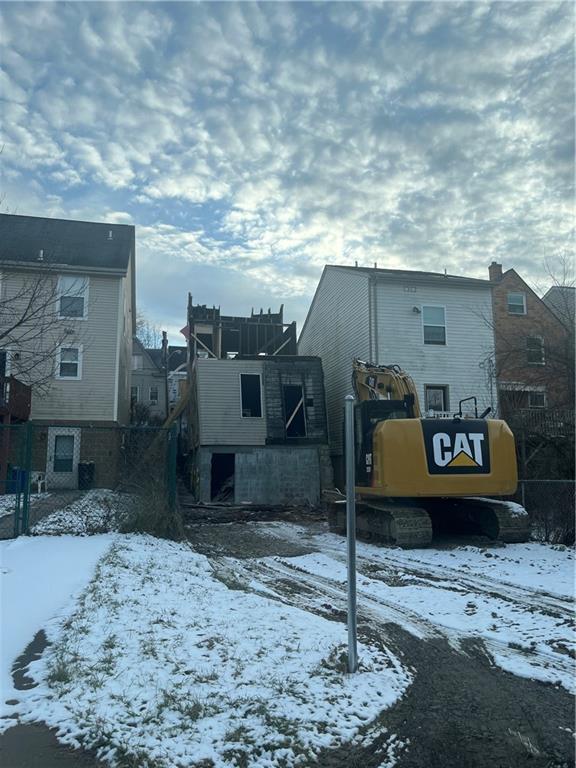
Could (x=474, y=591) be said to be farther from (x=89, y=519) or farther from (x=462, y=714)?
(x=89, y=519)

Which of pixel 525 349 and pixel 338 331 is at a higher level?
pixel 338 331

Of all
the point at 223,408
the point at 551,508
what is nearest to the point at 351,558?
the point at 551,508

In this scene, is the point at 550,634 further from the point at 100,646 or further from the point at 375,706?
the point at 100,646

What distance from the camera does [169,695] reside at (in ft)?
13.1

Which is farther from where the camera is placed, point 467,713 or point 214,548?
point 214,548

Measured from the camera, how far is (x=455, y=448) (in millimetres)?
11070

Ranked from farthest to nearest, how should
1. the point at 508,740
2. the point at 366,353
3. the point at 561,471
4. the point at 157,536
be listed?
1. the point at 366,353
2. the point at 561,471
3. the point at 157,536
4. the point at 508,740

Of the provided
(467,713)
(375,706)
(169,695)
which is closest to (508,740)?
(467,713)

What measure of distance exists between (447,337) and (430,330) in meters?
0.66

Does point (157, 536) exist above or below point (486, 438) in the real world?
below

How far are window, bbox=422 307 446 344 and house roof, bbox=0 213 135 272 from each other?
1203 cm

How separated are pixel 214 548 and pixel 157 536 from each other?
41.8 inches

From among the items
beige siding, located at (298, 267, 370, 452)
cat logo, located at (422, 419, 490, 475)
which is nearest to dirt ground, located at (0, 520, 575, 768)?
cat logo, located at (422, 419, 490, 475)

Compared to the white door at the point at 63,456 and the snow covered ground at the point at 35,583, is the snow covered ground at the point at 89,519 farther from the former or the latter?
the white door at the point at 63,456
